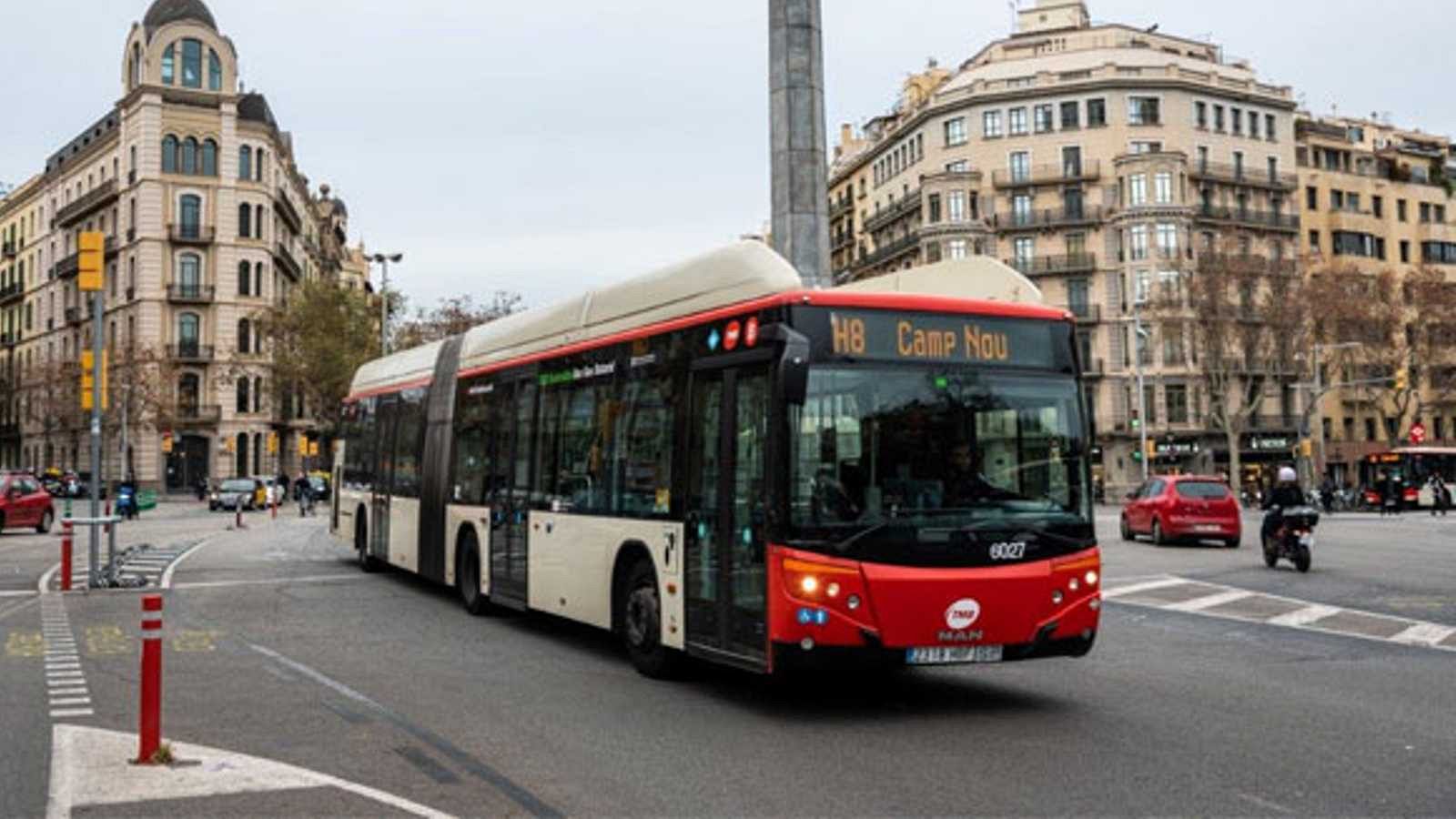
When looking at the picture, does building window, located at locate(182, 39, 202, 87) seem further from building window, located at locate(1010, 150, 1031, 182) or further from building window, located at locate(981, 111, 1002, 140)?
building window, located at locate(1010, 150, 1031, 182)

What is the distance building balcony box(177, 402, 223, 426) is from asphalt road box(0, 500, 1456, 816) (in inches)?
2424

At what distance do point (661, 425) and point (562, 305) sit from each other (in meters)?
3.23

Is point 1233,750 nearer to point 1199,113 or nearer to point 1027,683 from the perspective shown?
point 1027,683

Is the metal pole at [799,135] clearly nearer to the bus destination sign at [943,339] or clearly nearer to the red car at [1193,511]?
the red car at [1193,511]

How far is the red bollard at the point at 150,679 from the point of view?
6965 millimetres

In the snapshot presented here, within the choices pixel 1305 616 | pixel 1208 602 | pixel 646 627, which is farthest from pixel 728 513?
pixel 1208 602

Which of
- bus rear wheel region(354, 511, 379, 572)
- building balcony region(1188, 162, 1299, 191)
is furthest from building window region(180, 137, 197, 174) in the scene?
bus rear wheel region(354, 511, 379, 572)

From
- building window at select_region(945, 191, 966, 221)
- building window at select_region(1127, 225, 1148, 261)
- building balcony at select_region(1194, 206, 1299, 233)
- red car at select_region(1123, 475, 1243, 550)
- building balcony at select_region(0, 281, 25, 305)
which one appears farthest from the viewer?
building balcony at select_region(0, 281, 25, 305)

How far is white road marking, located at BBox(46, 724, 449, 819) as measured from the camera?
20.8ft

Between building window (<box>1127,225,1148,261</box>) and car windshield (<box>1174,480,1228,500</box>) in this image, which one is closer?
car windshield (<box>1174,480,1228,500</box>)

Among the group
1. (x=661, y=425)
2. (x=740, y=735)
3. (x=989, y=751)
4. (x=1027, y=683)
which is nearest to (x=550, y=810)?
(x=740, y=735)

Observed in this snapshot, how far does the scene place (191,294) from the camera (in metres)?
73.4

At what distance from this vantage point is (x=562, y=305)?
12.8m

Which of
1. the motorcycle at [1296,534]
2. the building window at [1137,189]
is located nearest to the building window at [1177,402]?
the building window at [1137,189]
